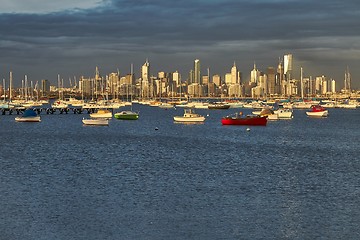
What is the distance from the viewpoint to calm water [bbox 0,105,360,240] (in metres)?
31.6

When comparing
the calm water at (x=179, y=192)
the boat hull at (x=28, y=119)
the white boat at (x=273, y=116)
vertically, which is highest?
the boat hull at (x=28, y=119)

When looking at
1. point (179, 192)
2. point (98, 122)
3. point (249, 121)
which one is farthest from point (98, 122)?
point (179, 192)

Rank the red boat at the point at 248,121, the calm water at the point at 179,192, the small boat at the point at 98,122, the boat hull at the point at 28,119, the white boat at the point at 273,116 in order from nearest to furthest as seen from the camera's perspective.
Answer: the calm water at the point at 179,192, the red boat at the point at 248,121, the small boat at the point at 98,122, the boat hull at the point at 28,119, the white boat at the point at 273,116

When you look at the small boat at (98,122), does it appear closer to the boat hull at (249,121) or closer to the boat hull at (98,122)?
the boat hull at (98,122)

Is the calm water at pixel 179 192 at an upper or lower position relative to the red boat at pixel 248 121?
lower

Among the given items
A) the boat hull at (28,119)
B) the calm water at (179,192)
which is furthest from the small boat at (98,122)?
the calm water at (179,192)

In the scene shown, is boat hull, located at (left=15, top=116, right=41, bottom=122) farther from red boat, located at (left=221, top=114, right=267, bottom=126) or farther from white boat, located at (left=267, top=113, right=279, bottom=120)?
white boat, located at (left=267, top=113, right=279, bottom=120)

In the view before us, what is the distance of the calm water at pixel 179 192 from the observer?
31.6 metres

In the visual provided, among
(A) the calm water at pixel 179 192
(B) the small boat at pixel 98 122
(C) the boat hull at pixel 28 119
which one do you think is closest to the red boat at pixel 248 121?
(B) the small boat at pixel 98 122

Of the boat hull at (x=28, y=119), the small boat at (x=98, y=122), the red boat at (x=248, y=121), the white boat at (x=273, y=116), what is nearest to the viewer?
the red boat at (x=248, y=121)

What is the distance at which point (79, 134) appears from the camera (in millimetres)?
103875

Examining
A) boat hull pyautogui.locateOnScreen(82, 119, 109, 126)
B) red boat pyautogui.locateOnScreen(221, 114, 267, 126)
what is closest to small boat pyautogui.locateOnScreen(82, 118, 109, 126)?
boat hull pyautogui.locateOnScreen(82, 119, 109, 126)

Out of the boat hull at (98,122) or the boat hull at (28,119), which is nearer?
the boat hull at (98,122)

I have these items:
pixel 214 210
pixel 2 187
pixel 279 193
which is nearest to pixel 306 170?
pixel 279 193
